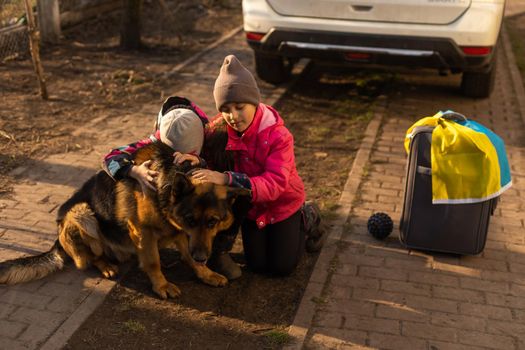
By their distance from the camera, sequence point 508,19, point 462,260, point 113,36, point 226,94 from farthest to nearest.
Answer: point 508,19
point 113,36
point 462,260
point 226,94

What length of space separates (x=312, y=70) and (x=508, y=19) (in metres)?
7.47

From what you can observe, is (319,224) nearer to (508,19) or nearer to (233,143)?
(233,143)

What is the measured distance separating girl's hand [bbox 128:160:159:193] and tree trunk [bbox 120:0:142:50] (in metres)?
6.87

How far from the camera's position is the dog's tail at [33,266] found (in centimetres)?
444

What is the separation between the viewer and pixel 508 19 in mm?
15523

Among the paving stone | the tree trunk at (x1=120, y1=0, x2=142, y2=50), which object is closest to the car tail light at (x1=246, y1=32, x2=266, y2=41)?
the tree trunk at (x1=120, y1=0, x2=142, y2=50)

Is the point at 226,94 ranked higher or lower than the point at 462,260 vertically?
higher

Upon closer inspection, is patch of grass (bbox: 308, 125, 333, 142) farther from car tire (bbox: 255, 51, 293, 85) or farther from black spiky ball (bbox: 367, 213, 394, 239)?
black spiky ball (bbox: 367, 213, 394, 239)

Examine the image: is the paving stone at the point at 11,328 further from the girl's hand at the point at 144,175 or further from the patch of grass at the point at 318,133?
the patch of grass at the point at 318,133

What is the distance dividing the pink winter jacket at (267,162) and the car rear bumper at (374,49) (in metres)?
3.38

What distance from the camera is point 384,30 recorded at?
7500 millimetres

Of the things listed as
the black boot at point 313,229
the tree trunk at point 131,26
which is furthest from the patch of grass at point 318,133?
the tree trunk at point 131,26

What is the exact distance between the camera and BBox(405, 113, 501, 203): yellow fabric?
4527 mm

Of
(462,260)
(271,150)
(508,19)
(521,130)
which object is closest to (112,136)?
(271,150)
